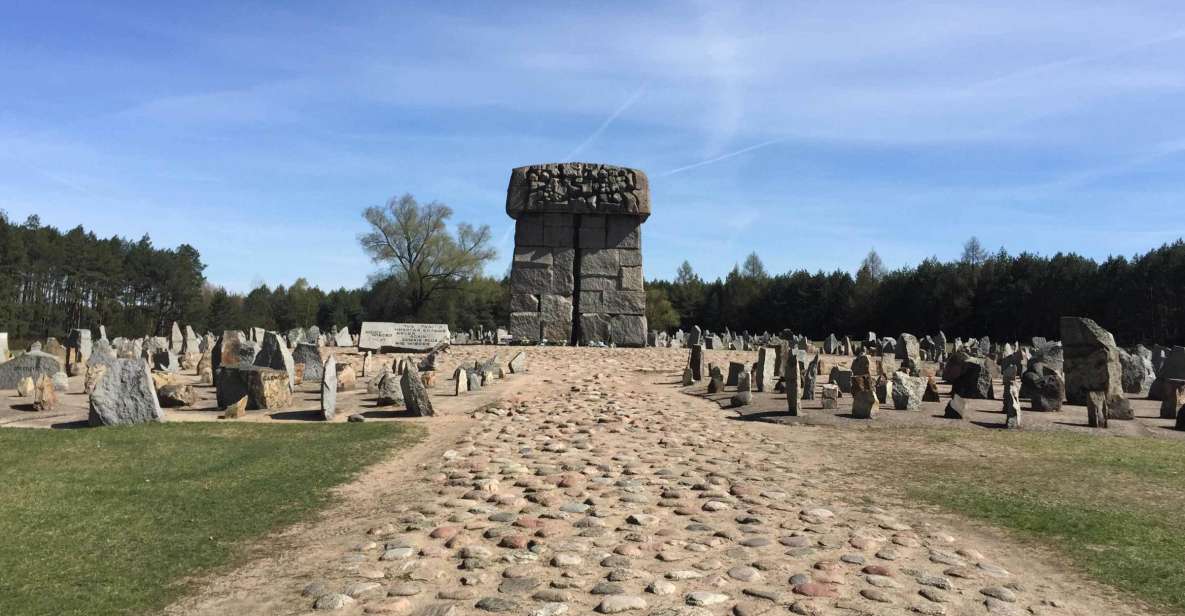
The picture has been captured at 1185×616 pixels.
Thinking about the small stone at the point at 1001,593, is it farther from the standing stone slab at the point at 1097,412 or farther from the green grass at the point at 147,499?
the standing stone slab at the point at 1097,412

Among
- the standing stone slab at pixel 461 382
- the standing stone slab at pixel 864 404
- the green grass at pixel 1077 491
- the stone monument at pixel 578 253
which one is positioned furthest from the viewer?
the stone monument at pixel 578 253

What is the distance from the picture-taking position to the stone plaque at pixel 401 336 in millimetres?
20328

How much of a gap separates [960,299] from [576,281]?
88.0 feet

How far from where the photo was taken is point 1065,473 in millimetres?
7664

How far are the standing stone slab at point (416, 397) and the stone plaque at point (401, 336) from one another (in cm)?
927

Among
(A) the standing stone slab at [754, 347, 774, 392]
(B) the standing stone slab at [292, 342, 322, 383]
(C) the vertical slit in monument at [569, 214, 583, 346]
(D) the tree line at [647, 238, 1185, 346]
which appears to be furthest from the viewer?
(D) the tree line at [647, 238, 1185, 346]

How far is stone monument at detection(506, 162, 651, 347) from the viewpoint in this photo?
898 inches

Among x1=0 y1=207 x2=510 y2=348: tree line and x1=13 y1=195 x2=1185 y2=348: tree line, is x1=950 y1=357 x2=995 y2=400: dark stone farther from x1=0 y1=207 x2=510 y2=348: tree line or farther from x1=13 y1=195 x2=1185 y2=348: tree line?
x1=0 y1=207 x2=510 y2=348: tree line

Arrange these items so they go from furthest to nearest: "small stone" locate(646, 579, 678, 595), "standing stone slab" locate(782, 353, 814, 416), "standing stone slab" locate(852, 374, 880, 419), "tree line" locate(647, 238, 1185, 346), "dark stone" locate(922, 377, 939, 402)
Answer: "tree line" locate(647, 238, 1185, 346), "dark stone" locate(922, 377, 939, 402), "standing stone slab" locate(782, 353, 814, 416), "standing stone slab" locate(852, 374, 880, 419), "small stone" locate(646, 579, 678, 595)

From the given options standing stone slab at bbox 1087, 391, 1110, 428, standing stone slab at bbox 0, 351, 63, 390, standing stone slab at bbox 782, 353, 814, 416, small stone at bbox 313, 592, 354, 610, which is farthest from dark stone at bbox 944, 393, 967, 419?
standing stone slab at bbox 0, 351, 63, 390

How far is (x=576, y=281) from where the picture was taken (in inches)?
917

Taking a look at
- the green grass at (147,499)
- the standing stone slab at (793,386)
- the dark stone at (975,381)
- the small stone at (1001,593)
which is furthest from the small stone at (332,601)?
the dark stone at (975,381)

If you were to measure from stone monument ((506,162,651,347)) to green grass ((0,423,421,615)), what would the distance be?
42.4ft

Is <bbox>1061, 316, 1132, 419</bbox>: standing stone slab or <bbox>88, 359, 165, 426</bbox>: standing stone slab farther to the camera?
<bbox>1061, 316, 1132, 419</bbox>: standing stone slab
